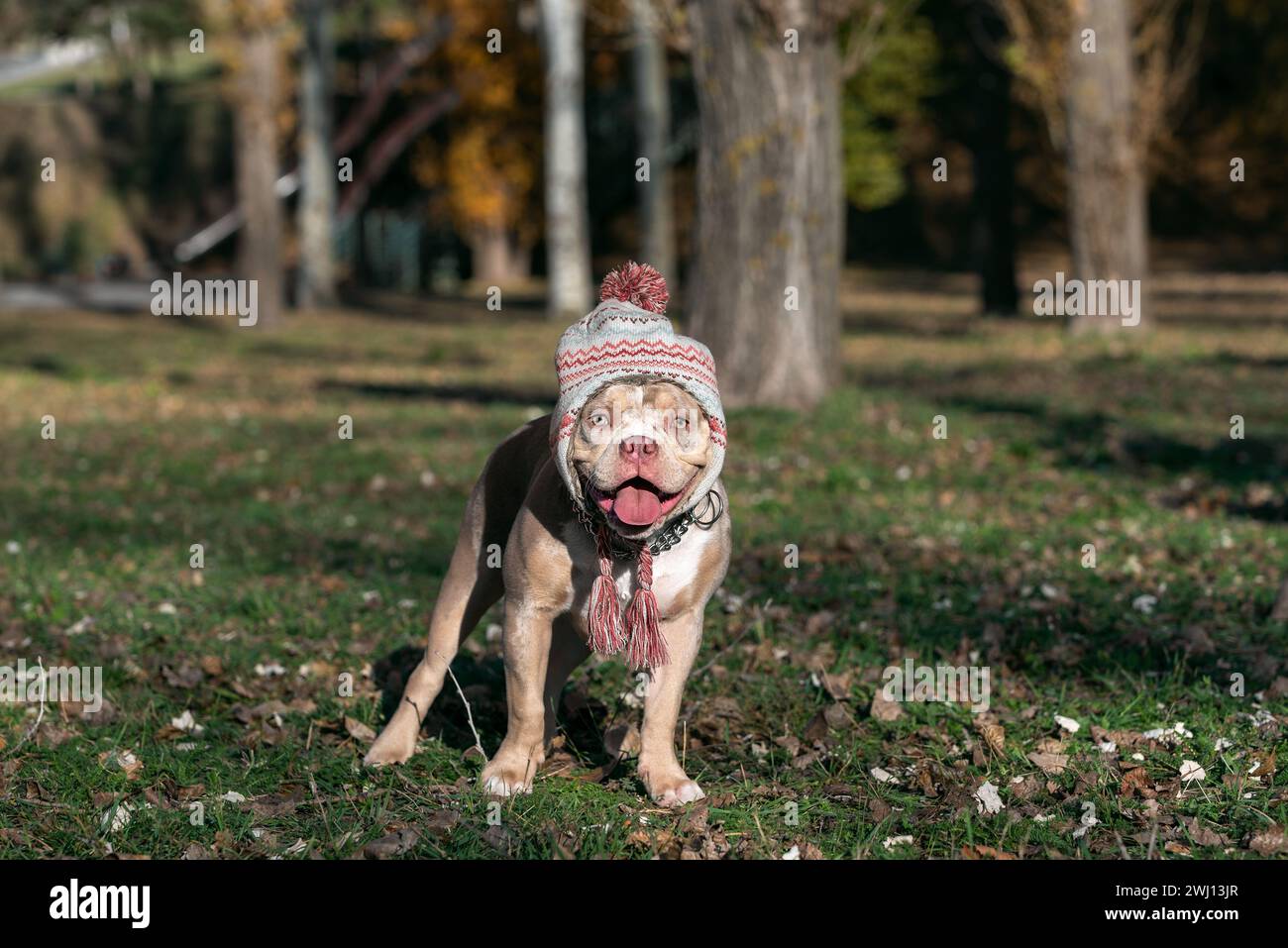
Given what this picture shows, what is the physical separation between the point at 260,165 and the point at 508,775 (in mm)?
22872

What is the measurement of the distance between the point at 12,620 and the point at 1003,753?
458 centimetres

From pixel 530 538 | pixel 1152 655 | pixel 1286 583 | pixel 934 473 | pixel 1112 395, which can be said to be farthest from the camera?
pixel 1112 395

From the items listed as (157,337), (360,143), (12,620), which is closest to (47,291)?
(360,143)

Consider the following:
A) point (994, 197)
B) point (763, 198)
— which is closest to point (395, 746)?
point (763, 198)

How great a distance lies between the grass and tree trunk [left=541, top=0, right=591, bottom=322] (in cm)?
1226

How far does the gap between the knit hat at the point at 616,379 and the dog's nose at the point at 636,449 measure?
194mm

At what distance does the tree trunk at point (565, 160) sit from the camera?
25656 mm

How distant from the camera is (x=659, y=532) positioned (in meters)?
4.55

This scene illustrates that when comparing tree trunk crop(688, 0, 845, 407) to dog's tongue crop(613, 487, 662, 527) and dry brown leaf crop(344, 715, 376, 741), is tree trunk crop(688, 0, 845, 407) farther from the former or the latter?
dog's tongue crop(613, 487, 662, 527)

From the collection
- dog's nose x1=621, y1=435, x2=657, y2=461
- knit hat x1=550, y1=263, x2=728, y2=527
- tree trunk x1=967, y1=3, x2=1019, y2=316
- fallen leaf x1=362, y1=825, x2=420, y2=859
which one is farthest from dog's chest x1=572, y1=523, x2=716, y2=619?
tree trunk x1=967, y1=3, x2=1019, y2=316

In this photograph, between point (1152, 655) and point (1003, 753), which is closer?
point (1003, 753)

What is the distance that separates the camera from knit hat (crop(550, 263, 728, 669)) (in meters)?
4.43

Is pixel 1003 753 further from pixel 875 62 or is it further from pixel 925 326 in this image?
pixel 875 62

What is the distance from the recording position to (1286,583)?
6828mm
